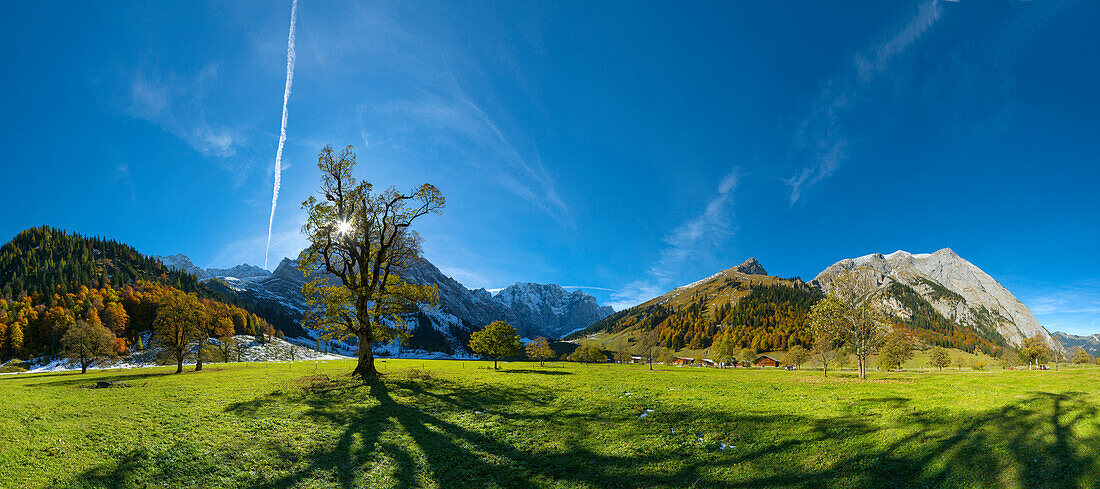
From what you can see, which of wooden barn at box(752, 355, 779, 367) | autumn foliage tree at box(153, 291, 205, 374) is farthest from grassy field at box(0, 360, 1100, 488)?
wooden barn at box(752, 355, 779, 367)

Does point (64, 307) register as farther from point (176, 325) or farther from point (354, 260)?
point (354, 260)

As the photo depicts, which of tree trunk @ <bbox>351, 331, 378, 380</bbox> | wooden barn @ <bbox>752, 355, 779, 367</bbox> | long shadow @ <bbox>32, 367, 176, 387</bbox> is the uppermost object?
tree trunk @ <bbox>351, 331, 378, 380</bbox>

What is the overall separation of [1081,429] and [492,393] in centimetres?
2648

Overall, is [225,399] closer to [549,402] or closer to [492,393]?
[492,393]

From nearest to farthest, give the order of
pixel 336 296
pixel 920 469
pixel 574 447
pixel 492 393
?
pixel 920 469 → pixel 574 447 → pixel 492 393 → pixel 336 296

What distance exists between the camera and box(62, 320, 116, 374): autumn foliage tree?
196 feet

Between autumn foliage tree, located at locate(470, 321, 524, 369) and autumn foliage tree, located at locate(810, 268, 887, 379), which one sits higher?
autumn foliage tree, located at locate(810, 268, 887, 379)

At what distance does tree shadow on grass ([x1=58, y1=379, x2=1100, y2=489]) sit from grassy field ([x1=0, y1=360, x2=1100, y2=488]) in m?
0.06

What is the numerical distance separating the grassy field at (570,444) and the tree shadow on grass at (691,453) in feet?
0.21

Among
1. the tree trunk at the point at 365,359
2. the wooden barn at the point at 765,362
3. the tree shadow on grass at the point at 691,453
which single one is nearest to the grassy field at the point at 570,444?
the tree shadow on grass at the point at 691,453

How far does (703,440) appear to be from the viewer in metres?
14.5

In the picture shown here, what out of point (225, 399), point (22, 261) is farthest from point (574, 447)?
point (22, 261)

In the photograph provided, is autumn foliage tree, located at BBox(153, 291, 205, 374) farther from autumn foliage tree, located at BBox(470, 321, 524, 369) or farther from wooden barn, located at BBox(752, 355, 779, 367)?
wooden barn, located at BBox(752, 355, 779, 367)

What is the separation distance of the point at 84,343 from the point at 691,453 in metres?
89.3
